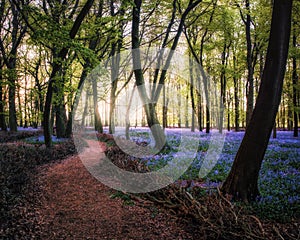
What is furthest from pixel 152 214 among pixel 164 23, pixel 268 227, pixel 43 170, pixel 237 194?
pixel 164 23

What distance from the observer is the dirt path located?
4.68m

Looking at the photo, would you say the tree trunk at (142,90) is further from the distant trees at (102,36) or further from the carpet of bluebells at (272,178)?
the carpet of bluebells at (272,178)

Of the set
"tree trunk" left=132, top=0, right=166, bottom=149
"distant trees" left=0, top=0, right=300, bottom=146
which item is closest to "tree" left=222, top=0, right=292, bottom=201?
"distant trees" left=0, top=0, right=300, bottom=146

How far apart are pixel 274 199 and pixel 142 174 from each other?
3629mm

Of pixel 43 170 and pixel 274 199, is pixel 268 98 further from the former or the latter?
pixel 43 170

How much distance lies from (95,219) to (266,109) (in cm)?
443

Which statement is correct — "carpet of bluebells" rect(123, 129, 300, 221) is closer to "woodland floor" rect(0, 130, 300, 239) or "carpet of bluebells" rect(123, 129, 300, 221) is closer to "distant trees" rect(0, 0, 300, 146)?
"woodland floor" rect(0, 130, 300, 239)

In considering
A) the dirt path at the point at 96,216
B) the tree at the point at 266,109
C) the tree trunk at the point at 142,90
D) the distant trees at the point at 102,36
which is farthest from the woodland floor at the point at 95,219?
the tree trunk at the point at 142,90

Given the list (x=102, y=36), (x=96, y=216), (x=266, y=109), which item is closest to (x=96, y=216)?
(x=96, y=216)

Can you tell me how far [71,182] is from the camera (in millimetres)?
7828

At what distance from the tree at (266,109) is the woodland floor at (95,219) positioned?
1110mm

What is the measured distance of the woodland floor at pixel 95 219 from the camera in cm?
438

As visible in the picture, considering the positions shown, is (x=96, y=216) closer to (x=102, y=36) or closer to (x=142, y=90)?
(x=142, y=90)

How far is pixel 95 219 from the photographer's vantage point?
5316 mm
